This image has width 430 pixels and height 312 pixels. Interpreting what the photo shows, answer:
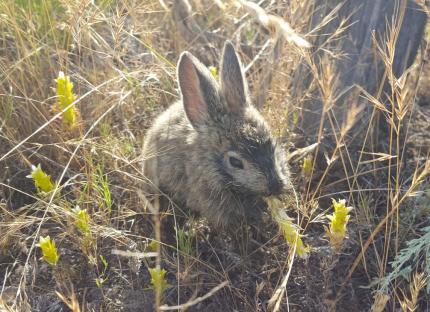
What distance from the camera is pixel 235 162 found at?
349 cm

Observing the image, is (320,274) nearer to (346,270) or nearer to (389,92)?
(346,270)

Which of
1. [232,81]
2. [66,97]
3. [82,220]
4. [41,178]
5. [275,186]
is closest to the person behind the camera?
[82,220]

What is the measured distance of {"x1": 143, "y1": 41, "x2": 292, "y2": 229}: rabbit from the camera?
3.45 metres

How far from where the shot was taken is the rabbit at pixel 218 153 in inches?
136

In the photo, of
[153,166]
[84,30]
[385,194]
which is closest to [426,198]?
[385,194]

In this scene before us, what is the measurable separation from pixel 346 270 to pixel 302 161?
0.95 meters

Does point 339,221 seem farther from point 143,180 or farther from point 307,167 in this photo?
point 143,180

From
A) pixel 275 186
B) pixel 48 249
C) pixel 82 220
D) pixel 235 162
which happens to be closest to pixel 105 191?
pixel 82 220

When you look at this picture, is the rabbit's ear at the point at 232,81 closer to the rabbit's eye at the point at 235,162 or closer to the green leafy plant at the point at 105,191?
→ the rabbit's eye at the point at 235,162

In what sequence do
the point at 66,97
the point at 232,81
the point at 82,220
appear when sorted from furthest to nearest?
the point at 232,81
the point at 66,97
the point at 82,220

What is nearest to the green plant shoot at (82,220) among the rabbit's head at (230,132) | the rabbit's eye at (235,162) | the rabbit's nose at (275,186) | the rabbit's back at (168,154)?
the rabbit's back at (168,154)

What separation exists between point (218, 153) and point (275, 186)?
454 mm

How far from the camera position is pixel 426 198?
3574mm

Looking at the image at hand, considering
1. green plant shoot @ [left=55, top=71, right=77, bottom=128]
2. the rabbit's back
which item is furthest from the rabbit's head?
green plant shoot @ [left=55, top=71, right=77, bottom=128]
